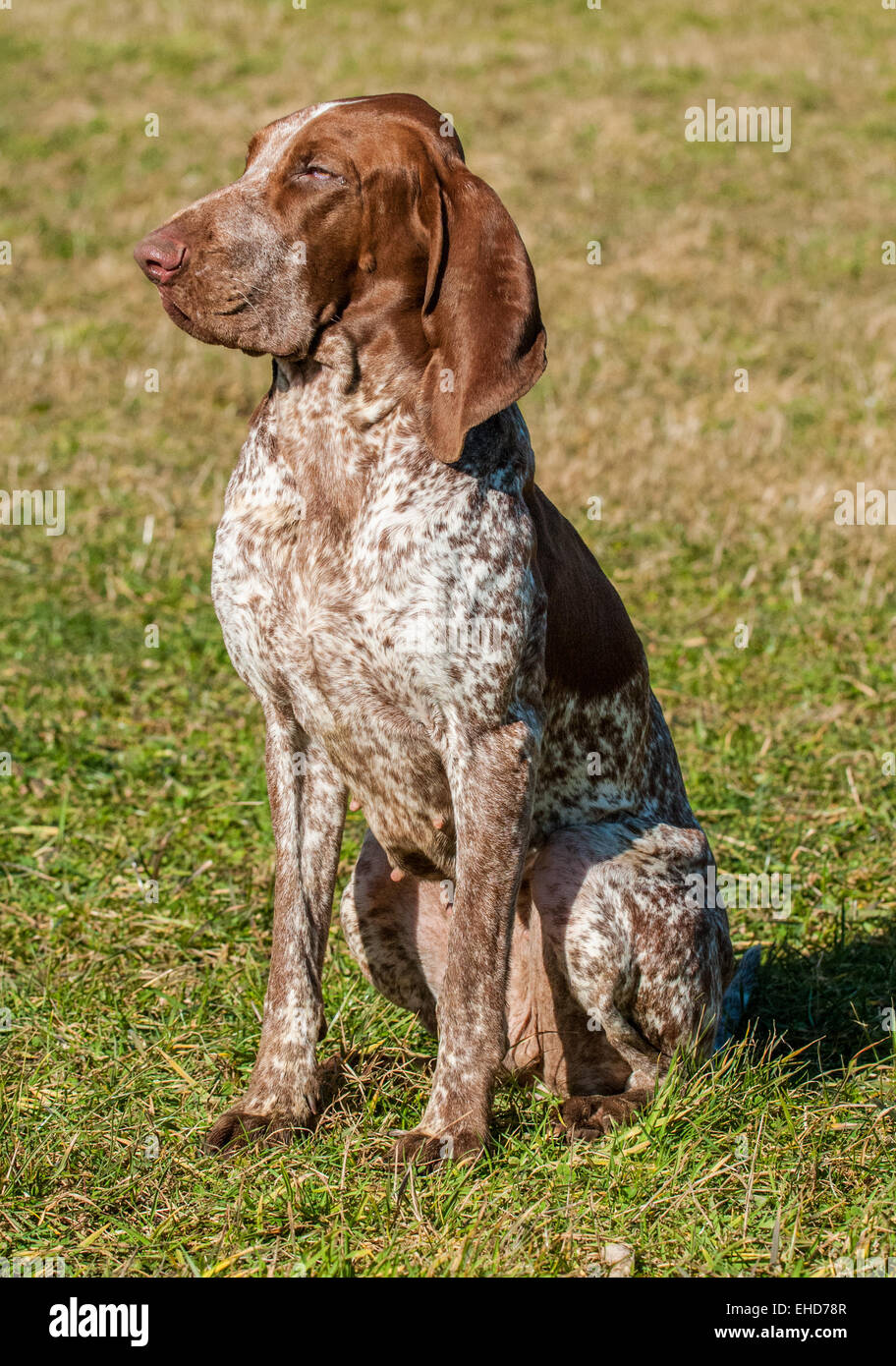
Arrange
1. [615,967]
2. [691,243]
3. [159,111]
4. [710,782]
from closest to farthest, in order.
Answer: [615,967]
[710,782]
[691,243]
[159,111]

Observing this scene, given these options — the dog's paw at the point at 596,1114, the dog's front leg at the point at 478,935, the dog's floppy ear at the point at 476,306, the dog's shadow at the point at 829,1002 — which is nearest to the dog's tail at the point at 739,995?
the dog's shadow at the point at 829,1002

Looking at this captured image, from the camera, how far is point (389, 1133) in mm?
3498

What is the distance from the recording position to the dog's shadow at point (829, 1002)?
4066mm

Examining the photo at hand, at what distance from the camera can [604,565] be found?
24.7 ft

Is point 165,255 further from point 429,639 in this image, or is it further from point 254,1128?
point 254,1128

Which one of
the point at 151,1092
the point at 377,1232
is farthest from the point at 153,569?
the point at 377,1232

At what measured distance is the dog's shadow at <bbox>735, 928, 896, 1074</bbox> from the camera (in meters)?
4.07

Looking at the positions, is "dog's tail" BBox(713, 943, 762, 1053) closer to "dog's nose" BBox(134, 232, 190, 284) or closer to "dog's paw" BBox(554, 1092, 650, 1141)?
"dog's paw" BBox(554, 1092, 650, 1141)

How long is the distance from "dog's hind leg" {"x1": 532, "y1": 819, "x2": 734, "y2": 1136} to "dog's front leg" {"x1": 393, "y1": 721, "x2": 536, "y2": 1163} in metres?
0.28

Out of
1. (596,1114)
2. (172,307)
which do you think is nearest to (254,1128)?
(596,1114)

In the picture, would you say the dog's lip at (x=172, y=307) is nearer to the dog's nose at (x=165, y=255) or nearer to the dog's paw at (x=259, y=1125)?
the dog's nose at (x=165, y=255)

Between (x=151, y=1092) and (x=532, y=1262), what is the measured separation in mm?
1158

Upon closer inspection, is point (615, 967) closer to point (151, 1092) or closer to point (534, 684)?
point (534, 684)

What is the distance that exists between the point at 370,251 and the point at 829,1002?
8.11 ft
